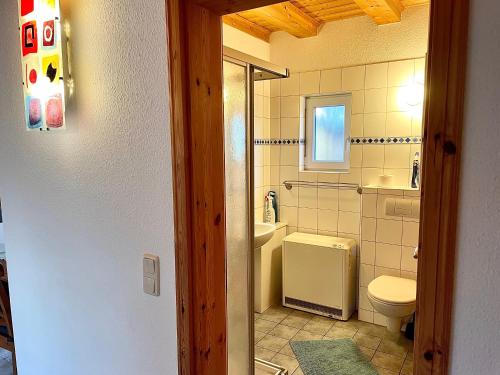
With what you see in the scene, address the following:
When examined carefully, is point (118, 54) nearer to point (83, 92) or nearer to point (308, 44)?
point (83, 92)

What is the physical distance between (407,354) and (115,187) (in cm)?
237

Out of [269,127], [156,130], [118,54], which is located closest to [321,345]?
[269,127]

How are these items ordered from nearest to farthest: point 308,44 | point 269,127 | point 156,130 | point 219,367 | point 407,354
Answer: point 156,130, point 219,367, point 407,354, point 308,44, point 269,127

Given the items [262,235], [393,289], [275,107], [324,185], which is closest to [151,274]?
[262,235]

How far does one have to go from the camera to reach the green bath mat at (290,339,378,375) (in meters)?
2.36

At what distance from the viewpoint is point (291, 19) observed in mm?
2730

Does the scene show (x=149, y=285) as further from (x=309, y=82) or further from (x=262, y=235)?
(x=309, y=82)

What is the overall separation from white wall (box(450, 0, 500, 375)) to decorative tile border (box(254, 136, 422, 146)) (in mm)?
2267

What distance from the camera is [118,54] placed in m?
1.15

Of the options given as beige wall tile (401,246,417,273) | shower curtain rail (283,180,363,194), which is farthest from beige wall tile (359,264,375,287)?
shower curtain rail (283,180,363,194)

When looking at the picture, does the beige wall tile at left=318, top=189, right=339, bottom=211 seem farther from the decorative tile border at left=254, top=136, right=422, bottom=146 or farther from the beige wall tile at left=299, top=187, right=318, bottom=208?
the decorative tile border at left=254, top=136, right=422, bottom=146

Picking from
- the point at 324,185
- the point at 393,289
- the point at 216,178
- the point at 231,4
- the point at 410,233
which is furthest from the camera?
the point at 324,185

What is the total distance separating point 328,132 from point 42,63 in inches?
96.2

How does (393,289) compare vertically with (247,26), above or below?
below
